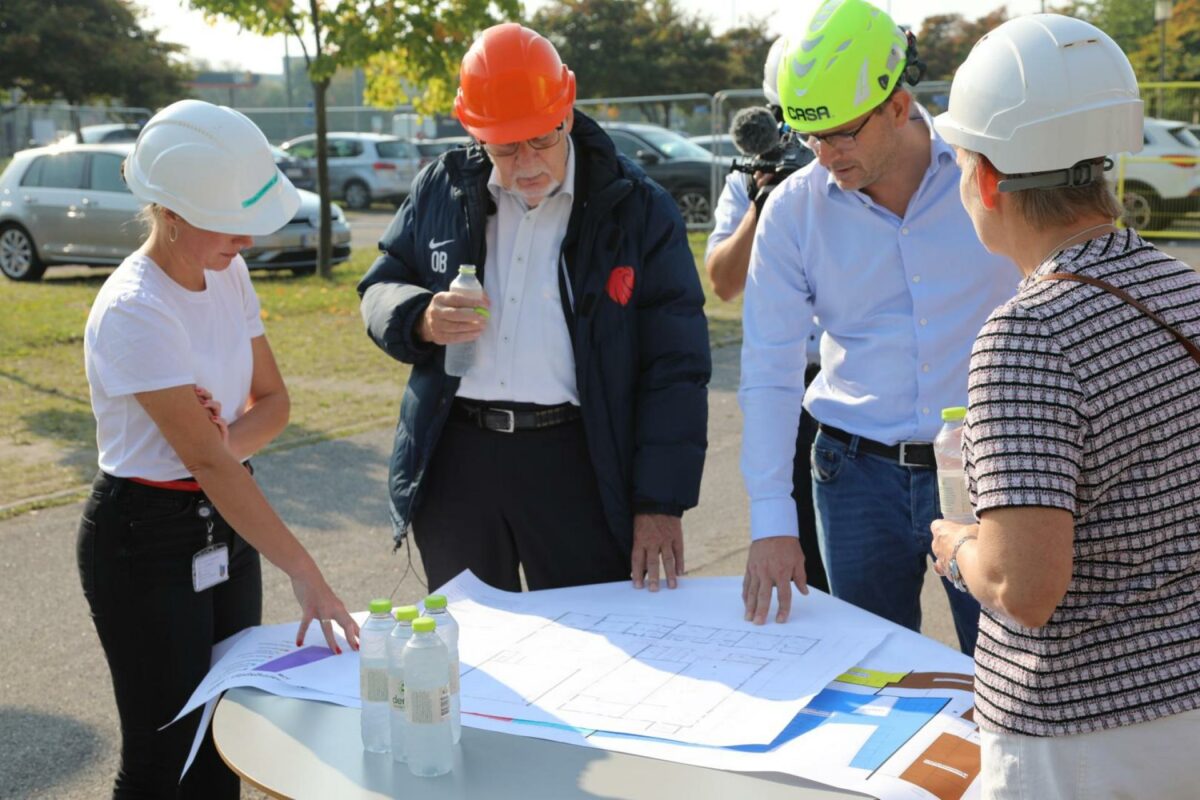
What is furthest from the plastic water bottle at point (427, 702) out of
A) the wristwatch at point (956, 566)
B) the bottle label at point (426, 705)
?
the wristwatch at point (956, 566)

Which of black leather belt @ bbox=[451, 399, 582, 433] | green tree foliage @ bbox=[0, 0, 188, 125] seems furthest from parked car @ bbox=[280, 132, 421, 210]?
black leather belt @ bbox=[451, 399, 582, 433]

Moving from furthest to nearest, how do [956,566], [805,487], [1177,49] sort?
1. [1177,49]
2. [805,487]
3. [956,566]

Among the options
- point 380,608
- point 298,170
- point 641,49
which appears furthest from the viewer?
point 641,49

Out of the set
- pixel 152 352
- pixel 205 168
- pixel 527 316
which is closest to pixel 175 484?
pixel 152 352

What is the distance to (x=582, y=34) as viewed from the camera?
129 ft

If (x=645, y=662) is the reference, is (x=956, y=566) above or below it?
above

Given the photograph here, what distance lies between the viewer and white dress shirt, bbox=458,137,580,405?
10.3 ft

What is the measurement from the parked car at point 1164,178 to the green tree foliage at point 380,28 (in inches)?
350

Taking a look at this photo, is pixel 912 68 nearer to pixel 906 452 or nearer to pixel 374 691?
pixel 906 452

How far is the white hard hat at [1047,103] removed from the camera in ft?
5.93

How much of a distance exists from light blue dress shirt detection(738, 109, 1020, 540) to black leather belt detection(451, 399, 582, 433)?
0.44m

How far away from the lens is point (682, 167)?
20.3 meters

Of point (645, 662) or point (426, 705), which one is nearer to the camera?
point (426, 705)

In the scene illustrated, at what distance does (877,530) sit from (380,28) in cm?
1267
